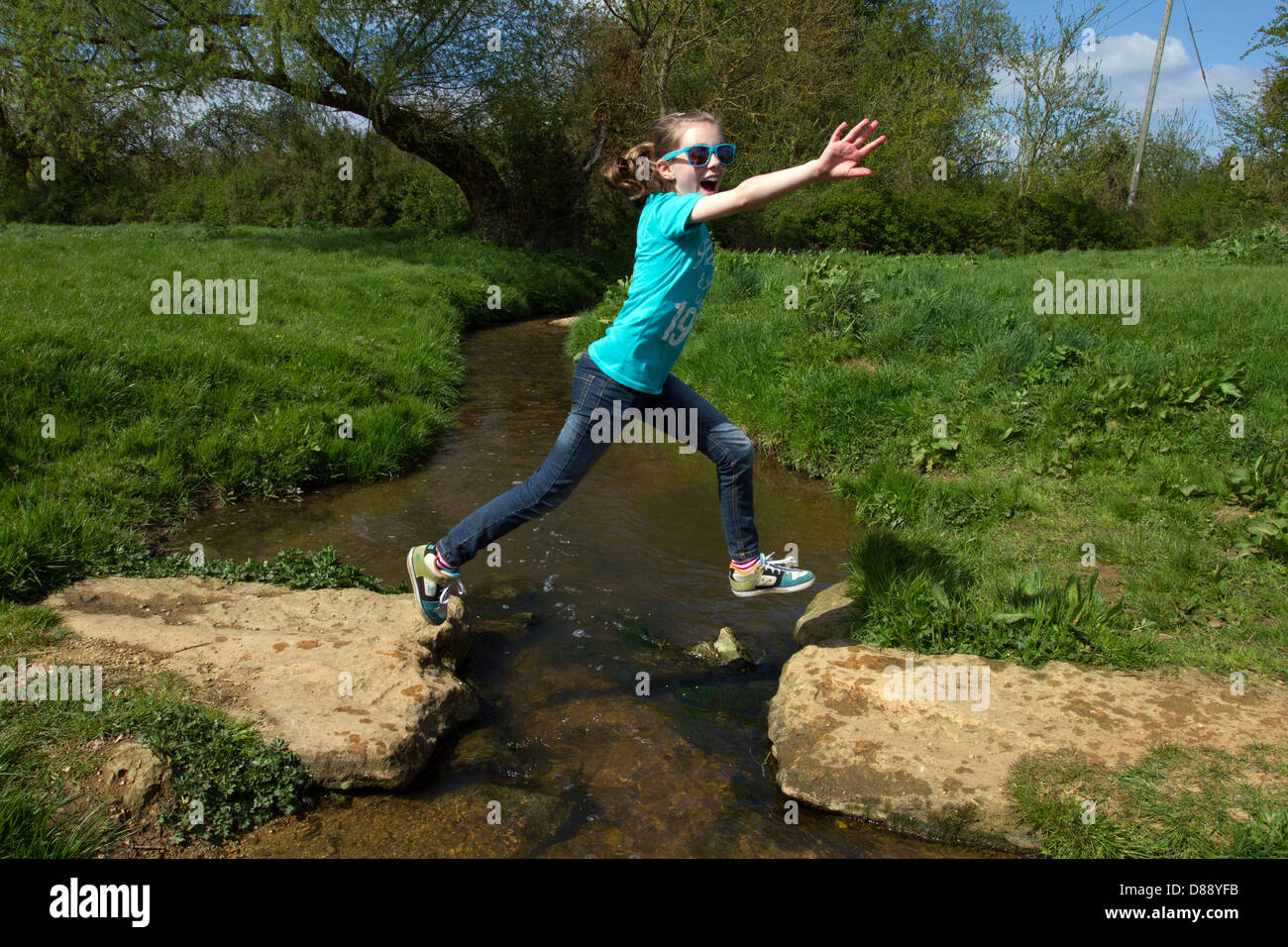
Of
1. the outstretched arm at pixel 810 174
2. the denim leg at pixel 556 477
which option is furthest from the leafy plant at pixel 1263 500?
the denim leg at pixel 556 477

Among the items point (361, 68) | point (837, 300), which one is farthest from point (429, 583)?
point (361, 68)

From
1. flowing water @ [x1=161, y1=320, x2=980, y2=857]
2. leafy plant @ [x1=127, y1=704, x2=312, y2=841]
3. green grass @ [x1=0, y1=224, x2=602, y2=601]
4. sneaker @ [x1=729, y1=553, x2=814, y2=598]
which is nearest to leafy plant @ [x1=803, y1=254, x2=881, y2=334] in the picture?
flowing water @ [x1=161, y1=320, x2=980, y2=857]

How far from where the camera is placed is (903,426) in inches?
267

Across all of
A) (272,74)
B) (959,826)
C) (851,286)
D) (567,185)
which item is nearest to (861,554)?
(959,826)

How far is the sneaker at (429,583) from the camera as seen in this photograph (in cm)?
378

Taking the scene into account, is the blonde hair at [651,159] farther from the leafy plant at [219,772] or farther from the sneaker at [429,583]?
the leafy plant at [219,772]

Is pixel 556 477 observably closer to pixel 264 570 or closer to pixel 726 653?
pixel 726 653

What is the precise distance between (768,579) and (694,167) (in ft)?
6.33

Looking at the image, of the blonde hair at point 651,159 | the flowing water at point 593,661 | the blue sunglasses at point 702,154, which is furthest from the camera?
the blonde hair at point 651,159

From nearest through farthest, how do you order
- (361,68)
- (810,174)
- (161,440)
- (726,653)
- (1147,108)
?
(810,174) < (726,653) < (161,440) < (361,68) < (1147,108)

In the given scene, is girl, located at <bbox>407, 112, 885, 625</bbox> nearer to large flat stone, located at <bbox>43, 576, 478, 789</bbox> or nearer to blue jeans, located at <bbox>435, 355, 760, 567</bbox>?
blue jeans, located at <bbox>435, 355, 760, 567</bbox>

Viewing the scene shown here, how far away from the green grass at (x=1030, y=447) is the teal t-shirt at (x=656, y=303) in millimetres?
1600

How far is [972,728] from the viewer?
3209 mm

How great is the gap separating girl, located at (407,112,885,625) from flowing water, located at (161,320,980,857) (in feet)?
2.39
